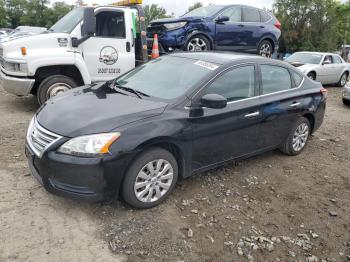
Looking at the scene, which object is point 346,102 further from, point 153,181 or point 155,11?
point 155,11

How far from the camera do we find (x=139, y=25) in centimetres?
746

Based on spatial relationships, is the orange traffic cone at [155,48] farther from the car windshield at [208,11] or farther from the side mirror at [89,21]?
the side mirror at [89,21]

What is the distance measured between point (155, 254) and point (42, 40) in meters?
4.97

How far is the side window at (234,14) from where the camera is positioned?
8670mm

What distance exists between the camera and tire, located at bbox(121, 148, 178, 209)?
3.22m

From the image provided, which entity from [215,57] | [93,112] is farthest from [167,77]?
[93,112]

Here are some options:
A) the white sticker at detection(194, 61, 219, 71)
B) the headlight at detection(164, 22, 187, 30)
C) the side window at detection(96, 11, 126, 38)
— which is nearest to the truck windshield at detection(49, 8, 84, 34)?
the side window at detection(96, 11, 126, 38)

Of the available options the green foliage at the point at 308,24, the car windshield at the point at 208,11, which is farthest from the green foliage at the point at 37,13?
the car windshield at the point at 208,11

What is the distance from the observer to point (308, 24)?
26.8 meters

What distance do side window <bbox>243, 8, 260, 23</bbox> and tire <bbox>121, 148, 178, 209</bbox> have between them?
670cm

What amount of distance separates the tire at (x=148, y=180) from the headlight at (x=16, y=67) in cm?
389

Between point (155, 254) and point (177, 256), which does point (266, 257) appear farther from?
point (155, 254)

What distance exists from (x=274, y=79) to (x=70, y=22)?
4.41m

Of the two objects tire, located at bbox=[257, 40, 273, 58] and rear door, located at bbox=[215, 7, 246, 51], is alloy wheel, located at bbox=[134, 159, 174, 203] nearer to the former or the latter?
rear door, located at bbox=[215, 7, 246, 51]
